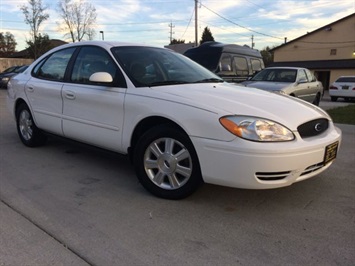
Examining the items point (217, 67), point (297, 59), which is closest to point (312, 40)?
point (297, 59)

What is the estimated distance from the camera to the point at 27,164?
4.74m

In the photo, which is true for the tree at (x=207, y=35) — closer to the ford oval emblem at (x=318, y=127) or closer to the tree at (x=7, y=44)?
the tree at (x=7, y=44)

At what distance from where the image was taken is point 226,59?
1181cm

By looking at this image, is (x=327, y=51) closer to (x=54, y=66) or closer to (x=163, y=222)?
(x=54, y=66)

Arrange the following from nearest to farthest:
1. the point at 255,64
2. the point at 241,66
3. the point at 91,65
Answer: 1. the point at 91,65
2. the point at 241,66
3. the point at 255,64

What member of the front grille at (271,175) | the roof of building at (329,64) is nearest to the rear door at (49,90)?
the front grille at (271,175)

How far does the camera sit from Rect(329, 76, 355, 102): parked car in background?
19220 millimetres

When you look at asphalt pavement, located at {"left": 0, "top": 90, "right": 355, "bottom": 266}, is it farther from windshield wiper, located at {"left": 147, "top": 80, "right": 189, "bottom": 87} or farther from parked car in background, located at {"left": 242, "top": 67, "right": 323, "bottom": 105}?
parked car in background, located at {"left": 242, "top": 67, "right": 323, "bottom": 105}

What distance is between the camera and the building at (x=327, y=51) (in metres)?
36.8

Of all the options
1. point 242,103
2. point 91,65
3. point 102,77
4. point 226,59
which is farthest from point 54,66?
point 226,59

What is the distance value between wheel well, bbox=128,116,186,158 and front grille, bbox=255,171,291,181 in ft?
3.10

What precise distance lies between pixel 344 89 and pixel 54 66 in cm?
1786

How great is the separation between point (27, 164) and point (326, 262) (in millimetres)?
3759

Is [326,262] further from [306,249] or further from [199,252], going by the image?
[199,252]
